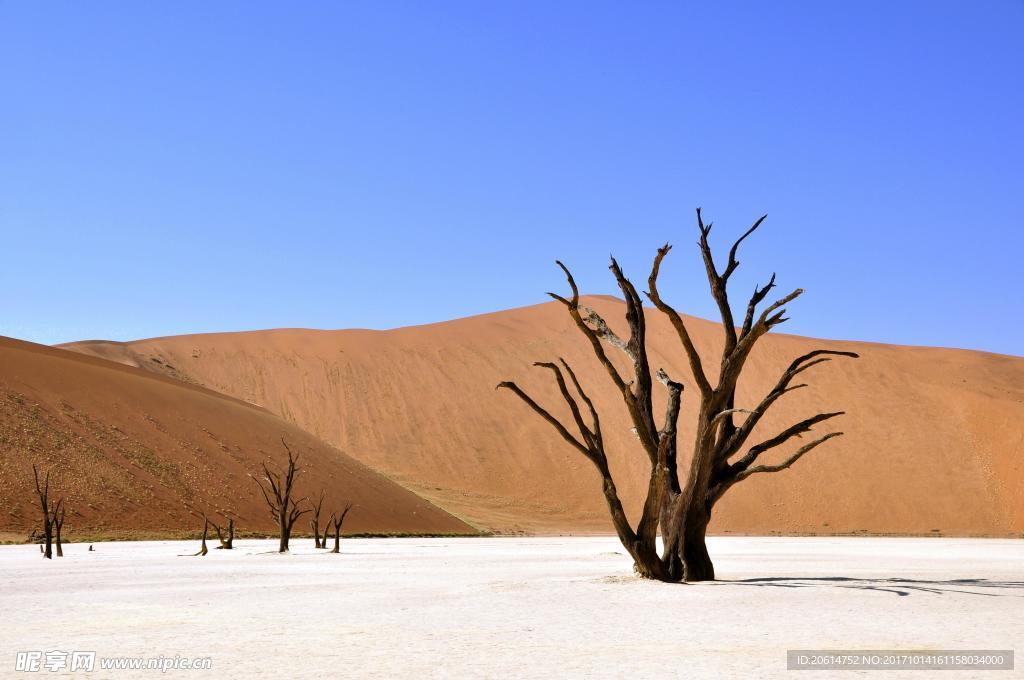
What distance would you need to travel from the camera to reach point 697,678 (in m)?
7.41

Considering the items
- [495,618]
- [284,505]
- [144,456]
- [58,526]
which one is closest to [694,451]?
[495,618]

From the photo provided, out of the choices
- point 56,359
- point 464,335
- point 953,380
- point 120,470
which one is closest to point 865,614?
point 120,470

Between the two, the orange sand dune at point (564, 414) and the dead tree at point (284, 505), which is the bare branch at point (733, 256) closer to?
the dead tree at point (284, 505)

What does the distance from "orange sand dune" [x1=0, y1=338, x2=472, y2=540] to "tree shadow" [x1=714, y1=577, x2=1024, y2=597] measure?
27287 mm

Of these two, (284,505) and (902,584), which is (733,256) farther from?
(284,505)

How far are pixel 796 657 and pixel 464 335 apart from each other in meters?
75.4

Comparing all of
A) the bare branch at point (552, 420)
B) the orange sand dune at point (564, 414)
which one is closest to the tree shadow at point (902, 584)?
the bare branch at point (552, 420)

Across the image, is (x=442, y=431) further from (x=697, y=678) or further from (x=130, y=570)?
(x=697, y=678)

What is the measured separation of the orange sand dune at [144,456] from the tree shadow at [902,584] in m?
27.3

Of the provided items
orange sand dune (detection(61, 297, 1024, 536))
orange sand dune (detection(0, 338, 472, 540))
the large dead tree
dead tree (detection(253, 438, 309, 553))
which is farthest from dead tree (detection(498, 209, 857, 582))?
orange sand dune (detection(61, 297, 1024, 536))

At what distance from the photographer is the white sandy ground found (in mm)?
8211

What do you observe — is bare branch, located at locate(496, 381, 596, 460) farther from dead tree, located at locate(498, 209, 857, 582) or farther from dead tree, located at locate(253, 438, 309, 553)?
dead tree, located at locate(253, 438, 309, 553)

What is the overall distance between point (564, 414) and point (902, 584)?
52197 mm

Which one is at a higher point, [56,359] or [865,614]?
[56,359]
